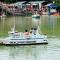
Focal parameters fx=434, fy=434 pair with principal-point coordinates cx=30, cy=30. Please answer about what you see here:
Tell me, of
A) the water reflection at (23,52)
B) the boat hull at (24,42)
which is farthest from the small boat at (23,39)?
the water reflection at (23,52)

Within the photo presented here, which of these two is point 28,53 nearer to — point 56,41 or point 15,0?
point 56,41

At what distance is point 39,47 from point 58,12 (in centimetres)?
5479

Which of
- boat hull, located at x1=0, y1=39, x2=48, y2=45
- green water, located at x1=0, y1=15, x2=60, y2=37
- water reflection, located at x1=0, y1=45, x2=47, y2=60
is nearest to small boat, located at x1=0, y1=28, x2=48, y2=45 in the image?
boat hull, located at x1=0, y1=39, x2=48, y2=45

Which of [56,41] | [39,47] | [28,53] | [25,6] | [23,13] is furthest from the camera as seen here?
[25,6]

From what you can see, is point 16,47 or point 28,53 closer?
point 28,53

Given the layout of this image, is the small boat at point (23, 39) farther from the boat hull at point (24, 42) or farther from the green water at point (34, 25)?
the green water at point (34, 25)

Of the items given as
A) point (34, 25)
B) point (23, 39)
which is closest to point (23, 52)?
point (23, 39)

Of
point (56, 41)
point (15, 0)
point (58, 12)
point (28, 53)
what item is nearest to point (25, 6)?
point (15, 0)

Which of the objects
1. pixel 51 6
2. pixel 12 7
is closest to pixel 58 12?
pixel 51 6

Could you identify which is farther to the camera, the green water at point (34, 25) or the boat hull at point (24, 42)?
the green water at point (34, 25)

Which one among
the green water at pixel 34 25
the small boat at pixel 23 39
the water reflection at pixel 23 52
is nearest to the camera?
the water reflection at pixel 23 52

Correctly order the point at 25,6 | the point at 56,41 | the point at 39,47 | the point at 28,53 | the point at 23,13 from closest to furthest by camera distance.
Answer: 1. the point at 28,53
2. the point at 39,47
3. the point at 56,41
4. the point at 23,13
5. the point at 25,6

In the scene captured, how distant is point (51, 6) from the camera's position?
85.9 m

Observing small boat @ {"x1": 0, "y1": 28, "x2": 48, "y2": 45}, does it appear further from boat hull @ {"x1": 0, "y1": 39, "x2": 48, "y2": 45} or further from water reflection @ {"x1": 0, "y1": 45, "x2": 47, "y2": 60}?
water reflection @ {"x1": 0, "y1": 45, "x2": 47, "y2": 60}
